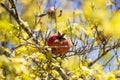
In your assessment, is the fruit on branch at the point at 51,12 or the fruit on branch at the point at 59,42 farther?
the fruit on branch at the point at 51,12

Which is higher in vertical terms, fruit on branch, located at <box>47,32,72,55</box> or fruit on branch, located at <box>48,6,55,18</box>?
fruit on branch, located at <box>48,6,55,18</box>

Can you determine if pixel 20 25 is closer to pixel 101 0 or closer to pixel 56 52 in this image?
pixel 56 52

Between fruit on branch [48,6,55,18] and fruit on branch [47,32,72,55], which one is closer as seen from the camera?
fruit on branch [47,32,72,55]

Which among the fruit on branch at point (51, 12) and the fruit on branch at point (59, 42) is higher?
the fruit on branch at point (51, 12)

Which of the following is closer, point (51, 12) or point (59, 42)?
point (59, 42)

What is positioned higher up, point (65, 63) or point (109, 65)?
point (109, 65)

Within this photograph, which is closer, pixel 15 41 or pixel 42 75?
pixel 15 41

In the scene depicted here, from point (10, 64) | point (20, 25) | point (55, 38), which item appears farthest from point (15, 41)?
point (10, 64)

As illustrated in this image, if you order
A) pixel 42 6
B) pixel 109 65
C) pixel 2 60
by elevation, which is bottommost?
pixel 2 60

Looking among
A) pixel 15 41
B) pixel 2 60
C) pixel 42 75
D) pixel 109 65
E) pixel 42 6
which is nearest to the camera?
pixel 2 60

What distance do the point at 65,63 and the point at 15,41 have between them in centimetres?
58

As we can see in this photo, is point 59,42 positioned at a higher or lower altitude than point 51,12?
lower

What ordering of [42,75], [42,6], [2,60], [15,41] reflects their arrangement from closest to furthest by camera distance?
[2,60]
[15,41]
[42,75]
[42,6]

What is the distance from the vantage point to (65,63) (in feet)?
10.3
